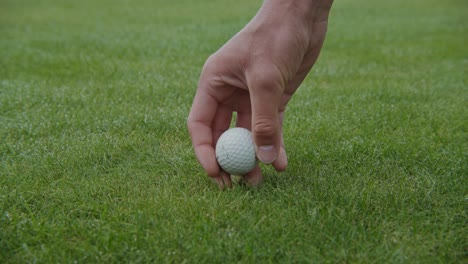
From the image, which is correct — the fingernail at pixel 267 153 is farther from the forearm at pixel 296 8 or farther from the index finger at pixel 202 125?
the forearm at pixel 296 8

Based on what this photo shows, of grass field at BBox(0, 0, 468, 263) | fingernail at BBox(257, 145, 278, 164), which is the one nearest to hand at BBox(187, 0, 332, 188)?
fingernail at BBox(257, 145, 278, 164)

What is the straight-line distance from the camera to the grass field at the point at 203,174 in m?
2.21

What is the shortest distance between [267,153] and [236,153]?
8.3 inches

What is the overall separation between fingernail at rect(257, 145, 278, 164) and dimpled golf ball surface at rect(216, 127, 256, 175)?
141mm

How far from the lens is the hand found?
241 centimetres

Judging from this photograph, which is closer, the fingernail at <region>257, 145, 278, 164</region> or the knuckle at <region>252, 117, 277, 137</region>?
the knuckle at <region>252, 117, 277, 137</region>

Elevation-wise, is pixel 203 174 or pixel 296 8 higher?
pixel 296 8

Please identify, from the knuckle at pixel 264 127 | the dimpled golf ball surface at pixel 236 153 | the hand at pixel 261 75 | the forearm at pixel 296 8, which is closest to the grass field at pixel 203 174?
the dimpled golf ball surface at pixel 236 153

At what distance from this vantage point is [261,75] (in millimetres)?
2398

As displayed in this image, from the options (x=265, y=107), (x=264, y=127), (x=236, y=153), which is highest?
(x=265, y=107)

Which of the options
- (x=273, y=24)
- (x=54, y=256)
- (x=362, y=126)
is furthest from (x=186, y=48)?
(x=54, y=256)

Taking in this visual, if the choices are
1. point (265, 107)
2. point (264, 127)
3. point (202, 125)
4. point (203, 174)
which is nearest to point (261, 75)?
point (265, 107)

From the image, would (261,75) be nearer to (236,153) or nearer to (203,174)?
(236,153)

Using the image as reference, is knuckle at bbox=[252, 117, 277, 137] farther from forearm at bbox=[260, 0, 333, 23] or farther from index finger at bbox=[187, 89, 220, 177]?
forearm at bbox=[260, 0, 333, 23]
